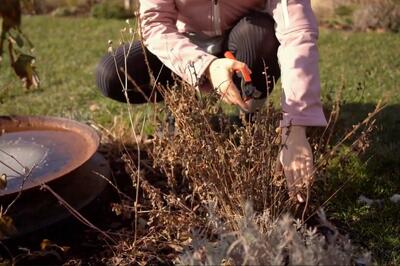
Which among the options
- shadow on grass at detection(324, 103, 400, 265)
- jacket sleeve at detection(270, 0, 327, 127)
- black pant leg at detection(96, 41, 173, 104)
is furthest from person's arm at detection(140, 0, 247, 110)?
shadow on grass at detection(324, 103, 400, 265)

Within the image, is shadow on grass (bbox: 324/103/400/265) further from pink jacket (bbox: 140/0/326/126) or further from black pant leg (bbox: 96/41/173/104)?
black pant leg (bbox: 96/41/173/104)

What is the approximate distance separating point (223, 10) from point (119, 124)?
101 centimetres

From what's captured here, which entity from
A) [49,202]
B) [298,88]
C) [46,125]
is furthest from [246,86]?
[46,125]

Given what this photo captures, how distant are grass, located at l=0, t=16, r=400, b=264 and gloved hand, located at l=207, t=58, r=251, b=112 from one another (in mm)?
461

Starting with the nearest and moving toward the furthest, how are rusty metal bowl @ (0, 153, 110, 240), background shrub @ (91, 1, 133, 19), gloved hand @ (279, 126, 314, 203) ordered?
gloved hand @ (279, 126, 314, 203)
rusty metal bowl @ (0, 153, 110, 240)
background shrub @ (91, 1, 133, 19)

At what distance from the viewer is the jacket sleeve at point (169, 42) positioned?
7.59 feet

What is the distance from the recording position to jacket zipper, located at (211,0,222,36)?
9.01 feet

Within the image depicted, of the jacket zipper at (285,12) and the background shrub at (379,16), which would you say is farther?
the background shrub at (379,16)

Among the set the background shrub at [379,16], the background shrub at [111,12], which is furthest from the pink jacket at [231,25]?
the background shrub at [111,12]

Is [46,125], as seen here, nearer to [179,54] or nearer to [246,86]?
[179,54]

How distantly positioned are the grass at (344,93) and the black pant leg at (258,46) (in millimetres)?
308

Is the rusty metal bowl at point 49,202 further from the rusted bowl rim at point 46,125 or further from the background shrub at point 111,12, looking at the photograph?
the background shrub at point 111,12

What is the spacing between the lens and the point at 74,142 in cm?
277

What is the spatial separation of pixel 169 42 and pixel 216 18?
437mm
